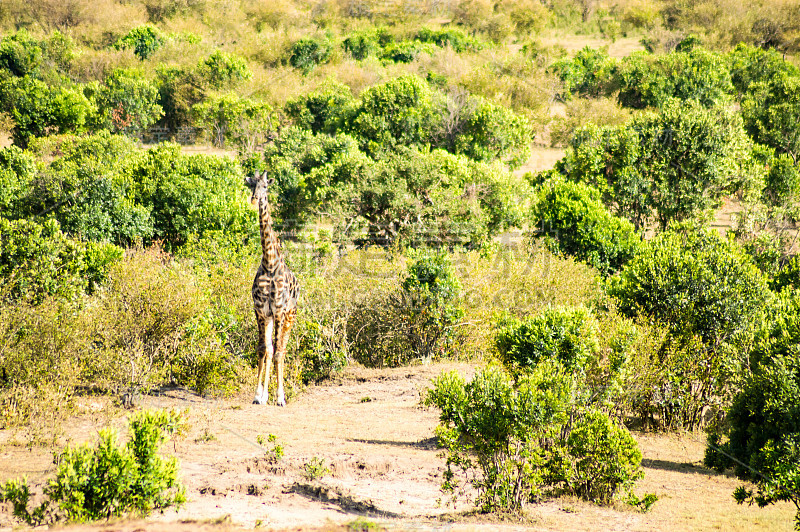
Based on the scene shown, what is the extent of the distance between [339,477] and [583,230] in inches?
816

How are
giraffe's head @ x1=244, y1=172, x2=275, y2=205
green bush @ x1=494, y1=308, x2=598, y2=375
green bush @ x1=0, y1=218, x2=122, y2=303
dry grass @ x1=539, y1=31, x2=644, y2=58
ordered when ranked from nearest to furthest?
giraffe's head @ x1=244, y1=172, x2=275, y2=205
green bush @ x1=494, y1=308, x2=598, y2=375
green bush @ x1=0, y1=218, x2=122, y2=303
dry grass @ x1=539, y1=31, x2=644, y2=58

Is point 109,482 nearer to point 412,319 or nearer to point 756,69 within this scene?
point 412,319

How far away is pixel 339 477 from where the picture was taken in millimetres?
11906

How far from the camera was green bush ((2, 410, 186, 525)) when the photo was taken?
26.7ft

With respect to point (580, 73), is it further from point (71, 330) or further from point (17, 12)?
point (17, 12)

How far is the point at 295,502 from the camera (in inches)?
415

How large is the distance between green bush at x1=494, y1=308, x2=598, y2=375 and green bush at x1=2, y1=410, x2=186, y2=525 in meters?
7.52

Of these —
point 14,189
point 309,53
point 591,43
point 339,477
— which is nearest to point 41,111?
point 14,189

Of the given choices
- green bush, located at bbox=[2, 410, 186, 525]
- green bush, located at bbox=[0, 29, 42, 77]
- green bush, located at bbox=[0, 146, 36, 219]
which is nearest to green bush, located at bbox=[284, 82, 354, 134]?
green bush, located at bbox=[0, 146, 36, 219]

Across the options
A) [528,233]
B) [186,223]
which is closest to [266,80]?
[186,223]

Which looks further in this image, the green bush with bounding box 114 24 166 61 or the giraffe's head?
the green bush with bounding box 114 24 166 61

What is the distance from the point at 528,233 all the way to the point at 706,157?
32.5ft

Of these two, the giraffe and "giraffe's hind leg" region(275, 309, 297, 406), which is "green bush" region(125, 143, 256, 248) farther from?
the giraffe

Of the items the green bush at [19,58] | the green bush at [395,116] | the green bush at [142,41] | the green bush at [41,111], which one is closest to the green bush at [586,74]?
the green bush at [395,116]
